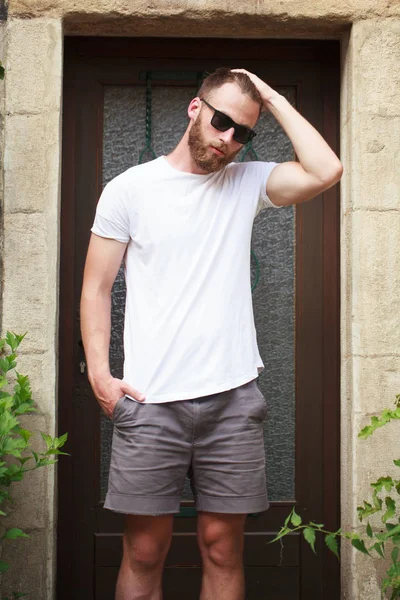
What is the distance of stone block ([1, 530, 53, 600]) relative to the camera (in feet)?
10.9

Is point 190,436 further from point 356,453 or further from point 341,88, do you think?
point 341,88

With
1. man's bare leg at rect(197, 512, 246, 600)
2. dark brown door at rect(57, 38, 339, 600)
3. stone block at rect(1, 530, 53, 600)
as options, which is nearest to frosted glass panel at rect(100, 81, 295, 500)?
dark brown door at rect(57, 38, 339, 600)

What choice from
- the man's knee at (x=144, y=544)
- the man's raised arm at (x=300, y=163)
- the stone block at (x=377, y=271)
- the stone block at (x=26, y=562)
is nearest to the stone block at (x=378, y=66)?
the stone block at (x=377, y=271)

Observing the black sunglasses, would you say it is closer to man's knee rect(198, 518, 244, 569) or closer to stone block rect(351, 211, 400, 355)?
stone block rect(351, 211, 400, 355)

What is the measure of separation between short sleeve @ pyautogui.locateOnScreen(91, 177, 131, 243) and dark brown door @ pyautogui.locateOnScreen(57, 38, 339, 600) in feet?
2.77

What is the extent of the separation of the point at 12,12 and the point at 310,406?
2049mm

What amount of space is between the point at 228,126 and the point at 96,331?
0.82 meters

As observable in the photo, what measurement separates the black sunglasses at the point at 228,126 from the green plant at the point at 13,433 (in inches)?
40.3

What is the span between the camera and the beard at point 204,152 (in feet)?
9.10

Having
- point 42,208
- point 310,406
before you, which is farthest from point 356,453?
point 42,208

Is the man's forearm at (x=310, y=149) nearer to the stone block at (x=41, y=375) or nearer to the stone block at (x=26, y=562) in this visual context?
the stone block at (x=41, y=375)

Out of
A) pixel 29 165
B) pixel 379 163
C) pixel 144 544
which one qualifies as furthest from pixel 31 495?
pixel 379 163

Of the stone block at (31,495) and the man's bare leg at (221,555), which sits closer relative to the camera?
the man's bare leg at (221,555)

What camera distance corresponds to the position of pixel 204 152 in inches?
109
